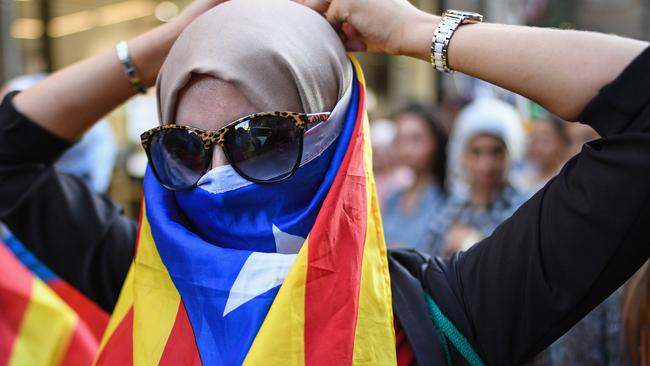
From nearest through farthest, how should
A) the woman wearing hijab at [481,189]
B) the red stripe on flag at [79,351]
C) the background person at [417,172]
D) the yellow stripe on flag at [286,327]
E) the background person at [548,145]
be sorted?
the yellow stripe on flag at [286,327] < the red stripe on flag at [79,351] < the woman wearing hijab at [481,189] < the background person at [417,172] < the background person at [548,145]

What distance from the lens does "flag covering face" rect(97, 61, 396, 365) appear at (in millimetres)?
1510

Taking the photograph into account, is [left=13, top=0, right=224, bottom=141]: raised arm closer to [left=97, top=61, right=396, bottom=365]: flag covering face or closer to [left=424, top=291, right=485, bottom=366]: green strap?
[left=97, top=61, right=396, bottom=365]: flag covering face

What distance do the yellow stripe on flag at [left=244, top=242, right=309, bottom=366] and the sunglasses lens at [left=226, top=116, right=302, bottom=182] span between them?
0.18 meters

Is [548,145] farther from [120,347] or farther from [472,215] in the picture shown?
[120,347]

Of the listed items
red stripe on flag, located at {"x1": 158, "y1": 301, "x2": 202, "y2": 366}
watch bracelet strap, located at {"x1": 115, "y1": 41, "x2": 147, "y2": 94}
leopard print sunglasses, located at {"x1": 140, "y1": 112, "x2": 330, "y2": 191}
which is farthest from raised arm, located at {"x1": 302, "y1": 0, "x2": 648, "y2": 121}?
red stripe on flag, located at {"x1": 158, "y1": 301, "x2": 202, "y2": 366}

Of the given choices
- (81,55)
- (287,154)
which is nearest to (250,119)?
(287,154)

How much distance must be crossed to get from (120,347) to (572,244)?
0.93 m

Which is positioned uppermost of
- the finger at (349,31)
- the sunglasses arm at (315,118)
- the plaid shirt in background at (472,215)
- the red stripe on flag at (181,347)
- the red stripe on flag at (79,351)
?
the finger at (349,31)

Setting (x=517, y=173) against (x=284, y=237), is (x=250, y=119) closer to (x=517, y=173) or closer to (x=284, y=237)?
(x=284, y=237)

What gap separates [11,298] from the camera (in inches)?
78.9

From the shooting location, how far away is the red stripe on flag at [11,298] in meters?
1.95

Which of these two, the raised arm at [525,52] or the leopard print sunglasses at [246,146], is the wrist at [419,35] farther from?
the leopard print sunglasses at [246,146]

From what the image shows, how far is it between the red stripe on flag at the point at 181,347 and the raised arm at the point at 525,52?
0.71m

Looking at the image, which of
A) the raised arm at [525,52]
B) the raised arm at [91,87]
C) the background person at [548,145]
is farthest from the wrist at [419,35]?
the background person at [548,145]
